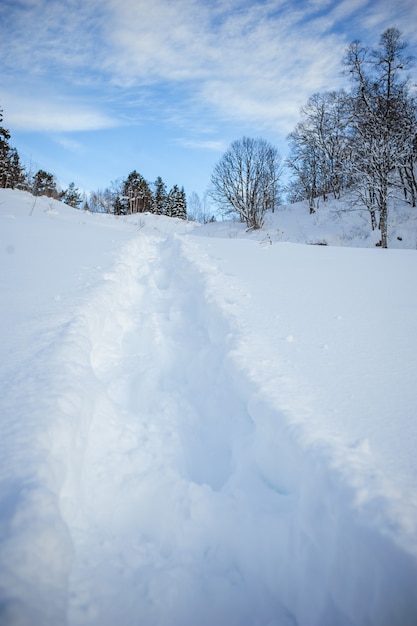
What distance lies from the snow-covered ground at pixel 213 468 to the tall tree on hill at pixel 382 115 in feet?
37.8

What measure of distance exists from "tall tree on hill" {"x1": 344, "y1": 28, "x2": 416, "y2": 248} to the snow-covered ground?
37.8ft

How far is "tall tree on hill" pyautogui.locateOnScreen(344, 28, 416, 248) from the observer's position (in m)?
11.6

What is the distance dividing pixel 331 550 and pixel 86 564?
3.01ft

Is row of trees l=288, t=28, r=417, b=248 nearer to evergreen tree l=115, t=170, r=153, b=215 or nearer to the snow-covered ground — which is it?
the snow-covered ground

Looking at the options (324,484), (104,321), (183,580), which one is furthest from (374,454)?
(104,321)

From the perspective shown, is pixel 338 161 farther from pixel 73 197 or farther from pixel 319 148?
pixel 73 197

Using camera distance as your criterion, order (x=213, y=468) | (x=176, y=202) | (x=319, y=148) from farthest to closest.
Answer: (x=176, y=202) → (x=319, y=148) → (x=213, y=468)

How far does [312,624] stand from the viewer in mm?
1012

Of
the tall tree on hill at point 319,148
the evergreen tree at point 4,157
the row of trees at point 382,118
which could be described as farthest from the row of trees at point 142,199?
the row of trees at point 382,118

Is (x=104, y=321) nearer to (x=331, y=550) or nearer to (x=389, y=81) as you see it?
(x=331, y=550)

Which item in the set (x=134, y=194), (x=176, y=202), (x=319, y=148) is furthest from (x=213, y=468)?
(x=176, y=202)

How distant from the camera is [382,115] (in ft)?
38.7

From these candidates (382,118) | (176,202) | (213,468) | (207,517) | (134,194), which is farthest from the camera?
(176,202)

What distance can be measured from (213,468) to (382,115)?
1492 cm
